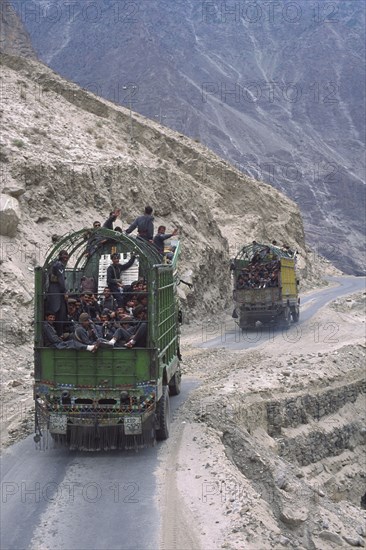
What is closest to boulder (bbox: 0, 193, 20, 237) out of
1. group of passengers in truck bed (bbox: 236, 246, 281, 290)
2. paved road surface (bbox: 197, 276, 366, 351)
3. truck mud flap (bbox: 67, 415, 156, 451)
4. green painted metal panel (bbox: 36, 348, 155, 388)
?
paved road surface (bbox: 197, 276, 366, 351)

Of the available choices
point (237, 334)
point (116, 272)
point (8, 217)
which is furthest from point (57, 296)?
point (237, 334)

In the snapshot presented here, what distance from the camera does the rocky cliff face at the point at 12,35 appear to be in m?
61.6

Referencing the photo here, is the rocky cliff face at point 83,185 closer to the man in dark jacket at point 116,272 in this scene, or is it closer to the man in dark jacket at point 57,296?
the man in dark jacket at point 116,272

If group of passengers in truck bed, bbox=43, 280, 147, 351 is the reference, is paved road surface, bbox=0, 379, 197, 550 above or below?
below

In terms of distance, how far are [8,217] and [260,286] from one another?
9.68m

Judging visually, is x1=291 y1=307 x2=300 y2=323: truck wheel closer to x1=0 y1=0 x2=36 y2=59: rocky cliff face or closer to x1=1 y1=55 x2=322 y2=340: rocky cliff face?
x1=1 y1=55 x2=322 y2=340: rocky cliff face

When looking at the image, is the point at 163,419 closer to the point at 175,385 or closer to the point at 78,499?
the point at 78,499

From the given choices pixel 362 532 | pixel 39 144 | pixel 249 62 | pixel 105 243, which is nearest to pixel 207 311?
pixel 39 144

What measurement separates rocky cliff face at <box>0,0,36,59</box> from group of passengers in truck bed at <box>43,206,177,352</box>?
183 ft

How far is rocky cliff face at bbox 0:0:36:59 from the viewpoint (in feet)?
202

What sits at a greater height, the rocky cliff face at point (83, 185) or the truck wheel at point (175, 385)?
the rocky cliff face at point (83, 185)

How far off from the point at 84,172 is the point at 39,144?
224 centimetres

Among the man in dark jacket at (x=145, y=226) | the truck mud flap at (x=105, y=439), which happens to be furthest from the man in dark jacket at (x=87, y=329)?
the man in dark jacket at (x=145, y=226)

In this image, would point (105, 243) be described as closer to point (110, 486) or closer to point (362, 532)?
point (110, 486)
